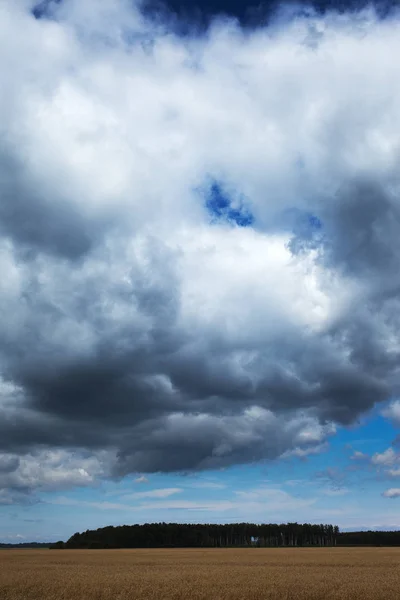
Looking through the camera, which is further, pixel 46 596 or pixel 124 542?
pixel 124 542

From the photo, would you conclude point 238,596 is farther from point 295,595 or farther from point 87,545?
point 87,545

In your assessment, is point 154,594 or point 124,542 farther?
point 124,542

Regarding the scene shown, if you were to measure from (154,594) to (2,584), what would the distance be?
14296 mm

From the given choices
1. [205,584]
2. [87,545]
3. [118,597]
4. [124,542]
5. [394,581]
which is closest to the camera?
[118,597]

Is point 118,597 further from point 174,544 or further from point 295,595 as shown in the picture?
point 174,544

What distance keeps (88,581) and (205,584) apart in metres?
9.72

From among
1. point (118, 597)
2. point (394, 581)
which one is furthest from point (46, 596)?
point (394, 581)

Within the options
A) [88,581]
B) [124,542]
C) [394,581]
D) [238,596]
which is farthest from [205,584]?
[124,542]

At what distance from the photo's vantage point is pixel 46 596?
3553cm

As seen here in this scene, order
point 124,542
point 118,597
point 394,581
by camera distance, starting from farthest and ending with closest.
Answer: point 124,542 → point 394,581 → point 118,597

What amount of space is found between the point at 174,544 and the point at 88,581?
16883 centimetres

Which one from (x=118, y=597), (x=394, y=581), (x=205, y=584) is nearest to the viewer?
(x=118, y=597)

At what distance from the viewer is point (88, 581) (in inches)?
1678

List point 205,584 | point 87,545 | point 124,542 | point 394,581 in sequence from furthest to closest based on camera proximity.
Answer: point 124,542
point 87,545
point 394,581
point 205,584
